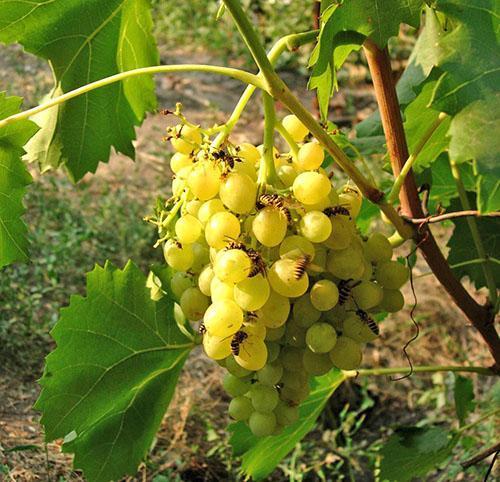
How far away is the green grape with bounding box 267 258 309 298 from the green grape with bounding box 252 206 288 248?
21 millimetres

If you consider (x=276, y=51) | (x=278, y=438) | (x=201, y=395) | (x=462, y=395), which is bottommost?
(x=201, y=395)

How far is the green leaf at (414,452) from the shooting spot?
1.08 m

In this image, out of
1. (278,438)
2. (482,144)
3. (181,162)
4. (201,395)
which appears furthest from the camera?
(201,395)

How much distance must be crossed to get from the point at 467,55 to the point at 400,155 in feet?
0.83

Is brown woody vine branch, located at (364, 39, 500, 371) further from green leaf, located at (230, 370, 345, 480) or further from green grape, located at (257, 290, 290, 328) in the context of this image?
green leaf, located at (230, 370, 345, 480)

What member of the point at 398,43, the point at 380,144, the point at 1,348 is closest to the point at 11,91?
Result: the point at 1,348

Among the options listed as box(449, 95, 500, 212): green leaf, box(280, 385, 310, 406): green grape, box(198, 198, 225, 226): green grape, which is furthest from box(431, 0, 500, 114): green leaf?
box(280, 385, 310, 406): green grape

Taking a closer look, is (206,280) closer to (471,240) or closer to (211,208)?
(211,208)

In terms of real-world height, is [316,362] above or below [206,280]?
below

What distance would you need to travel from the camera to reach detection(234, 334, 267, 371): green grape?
2.39 ft

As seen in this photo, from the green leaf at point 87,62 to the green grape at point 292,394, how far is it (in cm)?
34

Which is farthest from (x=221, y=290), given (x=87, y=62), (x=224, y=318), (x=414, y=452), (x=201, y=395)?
(x=201, y=395)

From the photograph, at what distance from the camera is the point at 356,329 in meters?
0.76

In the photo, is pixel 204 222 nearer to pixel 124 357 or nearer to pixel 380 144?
pixel 124 357
